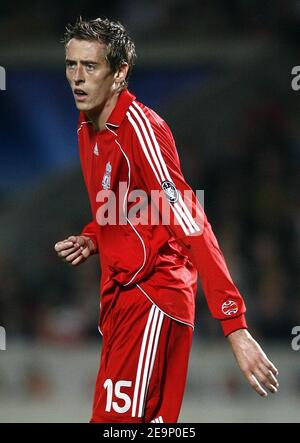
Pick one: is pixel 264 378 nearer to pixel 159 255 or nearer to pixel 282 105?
pixel 159 255

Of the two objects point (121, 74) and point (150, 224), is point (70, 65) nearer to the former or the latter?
point (121, 74)

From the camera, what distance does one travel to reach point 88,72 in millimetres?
2539

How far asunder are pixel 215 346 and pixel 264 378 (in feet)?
10.6

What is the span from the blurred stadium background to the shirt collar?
305cm

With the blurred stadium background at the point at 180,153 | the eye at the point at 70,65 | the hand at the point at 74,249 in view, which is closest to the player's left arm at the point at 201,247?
the eye at the point at 70,65

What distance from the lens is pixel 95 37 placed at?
2.54 metres

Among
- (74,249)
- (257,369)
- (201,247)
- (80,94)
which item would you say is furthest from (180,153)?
A: (257,369)

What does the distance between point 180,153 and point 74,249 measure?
413cm

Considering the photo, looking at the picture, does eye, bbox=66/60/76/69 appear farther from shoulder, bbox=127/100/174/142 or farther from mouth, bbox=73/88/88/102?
shoulder, bbox=127/100/174/142

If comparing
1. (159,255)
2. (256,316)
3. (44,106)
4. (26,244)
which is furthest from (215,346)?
(159,255)

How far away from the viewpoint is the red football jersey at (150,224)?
238 cm

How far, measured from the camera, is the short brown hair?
2.54m

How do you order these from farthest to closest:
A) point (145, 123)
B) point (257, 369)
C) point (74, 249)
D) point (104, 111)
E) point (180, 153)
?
point (180, 153) → point (74, 249) → point (104, 111) → point (145, 123) → point (257, 369)

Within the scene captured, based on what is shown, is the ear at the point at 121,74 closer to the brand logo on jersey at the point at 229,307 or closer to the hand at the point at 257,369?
the brand logo on jersey at the point at 229,307
